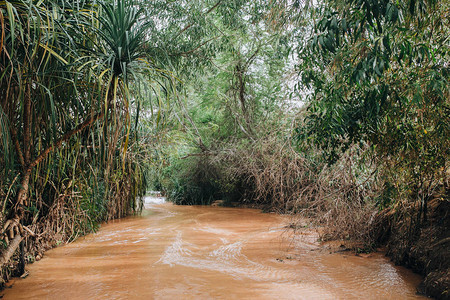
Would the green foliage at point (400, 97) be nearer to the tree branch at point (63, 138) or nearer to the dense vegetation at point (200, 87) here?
the dense vegetation at point (200, 87)

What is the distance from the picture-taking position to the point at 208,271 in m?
4.51

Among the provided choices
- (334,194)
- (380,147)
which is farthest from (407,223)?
(380,147)

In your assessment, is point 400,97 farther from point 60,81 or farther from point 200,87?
point 200,87

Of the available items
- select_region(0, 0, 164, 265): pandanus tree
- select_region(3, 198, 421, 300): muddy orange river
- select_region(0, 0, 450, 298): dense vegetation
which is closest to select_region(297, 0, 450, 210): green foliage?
select_region(0, 0, 450, 298): dense vegetation

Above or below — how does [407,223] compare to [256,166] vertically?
below

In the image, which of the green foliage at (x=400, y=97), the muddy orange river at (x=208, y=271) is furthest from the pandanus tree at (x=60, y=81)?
the green foliage at (x=400, y=97)

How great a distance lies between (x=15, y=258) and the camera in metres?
3.91

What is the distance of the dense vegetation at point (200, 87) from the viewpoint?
2816 mm

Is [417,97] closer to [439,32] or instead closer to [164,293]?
[439,32]

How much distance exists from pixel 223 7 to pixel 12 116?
19.8 ft

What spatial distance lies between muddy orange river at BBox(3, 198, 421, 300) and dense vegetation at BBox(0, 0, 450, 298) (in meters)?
0.47

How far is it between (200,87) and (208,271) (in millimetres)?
7353

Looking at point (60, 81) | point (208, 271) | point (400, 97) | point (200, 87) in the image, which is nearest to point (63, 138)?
point (60, 81)

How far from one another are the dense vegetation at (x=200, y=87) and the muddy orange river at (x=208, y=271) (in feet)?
1.55
